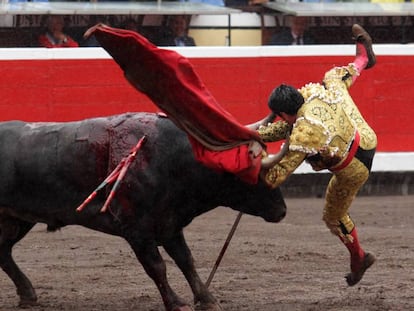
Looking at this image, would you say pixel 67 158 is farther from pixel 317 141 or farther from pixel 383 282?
pixel 383 282

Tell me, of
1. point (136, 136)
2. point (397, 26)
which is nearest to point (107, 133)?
point (136, 136)

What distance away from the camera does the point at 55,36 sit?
1016cm

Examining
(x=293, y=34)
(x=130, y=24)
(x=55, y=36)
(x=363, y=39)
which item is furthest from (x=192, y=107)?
(x=293, y=34)

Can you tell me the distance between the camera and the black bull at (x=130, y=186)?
5277mm

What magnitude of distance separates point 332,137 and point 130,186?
973 millimetres

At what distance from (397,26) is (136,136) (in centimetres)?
653

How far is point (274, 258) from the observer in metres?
6.97

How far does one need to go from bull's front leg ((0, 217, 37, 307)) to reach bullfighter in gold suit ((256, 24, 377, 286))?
52.6 inches

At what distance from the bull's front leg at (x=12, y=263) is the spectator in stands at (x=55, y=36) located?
4417 mm

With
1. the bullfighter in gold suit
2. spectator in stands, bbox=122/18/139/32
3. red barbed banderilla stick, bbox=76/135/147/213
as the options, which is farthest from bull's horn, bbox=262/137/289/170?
spectator in stands, bbox=122/18/139/32

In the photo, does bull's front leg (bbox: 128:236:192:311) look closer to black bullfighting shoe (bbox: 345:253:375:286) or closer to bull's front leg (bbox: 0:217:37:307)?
bull's front leg (bbox: 0:217:37:307)

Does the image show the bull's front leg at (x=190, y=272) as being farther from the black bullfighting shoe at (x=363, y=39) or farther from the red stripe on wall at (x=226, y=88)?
the red stripe on wall at (x=226, y=88)

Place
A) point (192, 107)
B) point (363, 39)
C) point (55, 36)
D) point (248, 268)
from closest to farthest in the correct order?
1. point (192, 107)
2. point (363, 39)
3. point (248, 268)
4. point (55, 36)

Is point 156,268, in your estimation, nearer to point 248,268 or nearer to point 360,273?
point 360,273
